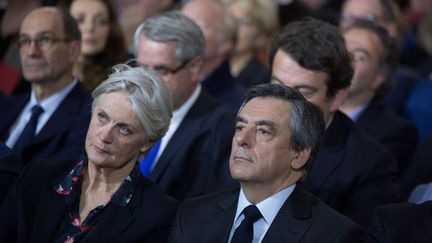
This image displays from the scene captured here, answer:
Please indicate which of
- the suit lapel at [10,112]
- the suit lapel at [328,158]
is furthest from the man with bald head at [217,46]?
the suit lapel at [328,158]

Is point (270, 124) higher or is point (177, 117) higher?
point (270, 124)

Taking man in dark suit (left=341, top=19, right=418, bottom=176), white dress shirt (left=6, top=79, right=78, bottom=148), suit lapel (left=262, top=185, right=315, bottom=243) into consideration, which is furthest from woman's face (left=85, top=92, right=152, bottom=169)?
man in dark suit (left=341, top=19, right=418, bottom=176)

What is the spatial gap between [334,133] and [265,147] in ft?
3.12

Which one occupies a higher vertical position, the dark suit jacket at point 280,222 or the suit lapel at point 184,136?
the dark suit jacket at point 280,222

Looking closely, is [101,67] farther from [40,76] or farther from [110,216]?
[110,216]

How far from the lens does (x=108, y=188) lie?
4195 mm

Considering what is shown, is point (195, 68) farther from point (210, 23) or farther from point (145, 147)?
point (210, 23)

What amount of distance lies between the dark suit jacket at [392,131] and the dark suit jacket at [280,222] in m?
1.76

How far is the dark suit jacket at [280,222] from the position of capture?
148 inches

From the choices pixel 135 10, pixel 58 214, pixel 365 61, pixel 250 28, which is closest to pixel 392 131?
pixel 365 61

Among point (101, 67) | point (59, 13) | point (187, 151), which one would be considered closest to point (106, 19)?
point (101, 67)

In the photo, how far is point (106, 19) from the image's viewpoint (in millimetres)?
6754

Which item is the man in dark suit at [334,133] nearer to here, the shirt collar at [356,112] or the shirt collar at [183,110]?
the shirt collar at [183,110]

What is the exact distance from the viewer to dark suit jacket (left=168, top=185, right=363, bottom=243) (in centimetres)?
375
